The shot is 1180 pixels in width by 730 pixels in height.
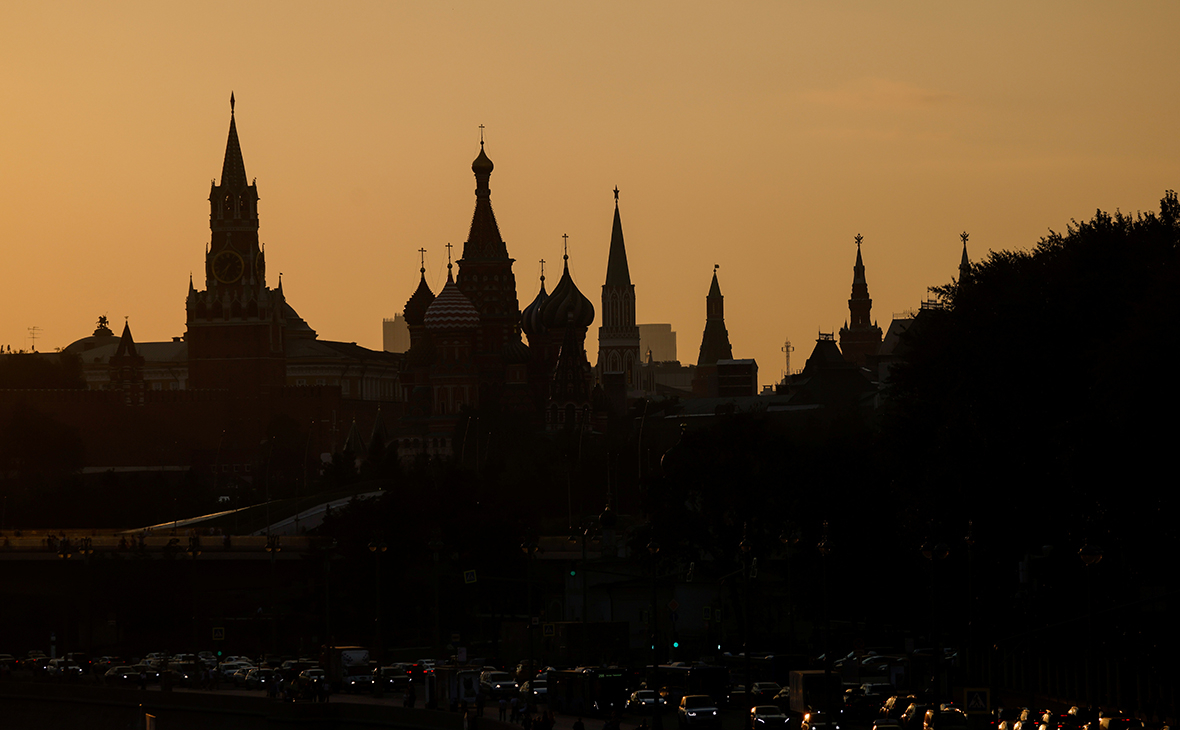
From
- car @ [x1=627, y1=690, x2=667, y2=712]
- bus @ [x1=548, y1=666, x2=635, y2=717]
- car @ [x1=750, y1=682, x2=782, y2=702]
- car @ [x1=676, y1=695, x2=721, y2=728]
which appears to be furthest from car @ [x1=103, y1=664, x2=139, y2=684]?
car @ [x1=676, y1=695, x2=721, y2=728]

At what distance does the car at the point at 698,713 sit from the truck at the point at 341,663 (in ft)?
58.7

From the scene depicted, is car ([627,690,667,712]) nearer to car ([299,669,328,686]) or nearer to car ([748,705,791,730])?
car ([748,705,791,730])

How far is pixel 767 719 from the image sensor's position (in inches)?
2095

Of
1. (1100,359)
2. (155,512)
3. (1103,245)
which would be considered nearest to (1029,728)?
(1100,359)

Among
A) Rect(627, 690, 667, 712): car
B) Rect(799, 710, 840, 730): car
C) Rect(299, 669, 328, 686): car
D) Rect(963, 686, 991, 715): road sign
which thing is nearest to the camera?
Rect(963, 686, 991, 715): road sign

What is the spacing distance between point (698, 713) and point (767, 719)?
7.06 feet

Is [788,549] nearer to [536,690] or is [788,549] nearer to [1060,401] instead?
[536,690]

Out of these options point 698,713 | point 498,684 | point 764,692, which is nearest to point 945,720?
point 698,713

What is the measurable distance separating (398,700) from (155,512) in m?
99.8

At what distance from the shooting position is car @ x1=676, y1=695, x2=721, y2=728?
179 ft

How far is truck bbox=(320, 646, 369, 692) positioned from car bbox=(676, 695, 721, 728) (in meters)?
17.9

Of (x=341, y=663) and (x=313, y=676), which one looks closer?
(x=313, y=676)

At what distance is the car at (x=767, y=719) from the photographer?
53094 millimetres

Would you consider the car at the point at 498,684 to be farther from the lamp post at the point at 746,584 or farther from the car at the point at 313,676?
the lamp post at the point at 746,584
